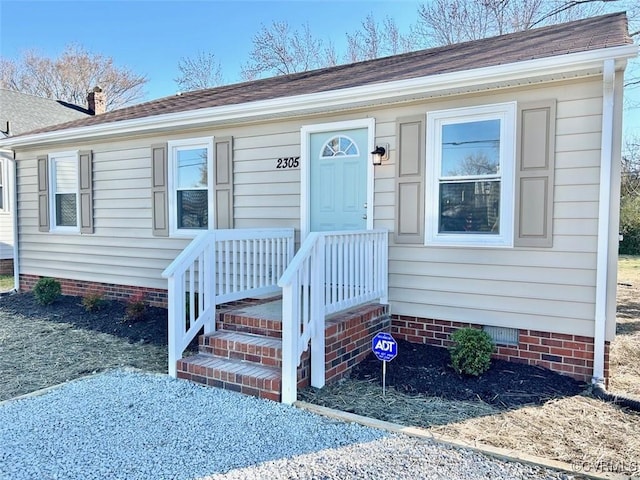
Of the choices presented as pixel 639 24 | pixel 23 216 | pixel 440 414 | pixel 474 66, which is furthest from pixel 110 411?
pixel 639 24

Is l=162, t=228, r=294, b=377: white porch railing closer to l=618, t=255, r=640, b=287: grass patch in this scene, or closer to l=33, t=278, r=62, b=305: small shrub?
l=33, t=278, r=62, b=305: small shrub

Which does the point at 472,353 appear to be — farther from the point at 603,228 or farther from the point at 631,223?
the point at 631,223

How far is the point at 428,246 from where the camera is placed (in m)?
4.92

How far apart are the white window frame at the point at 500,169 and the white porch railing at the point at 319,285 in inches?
24.2

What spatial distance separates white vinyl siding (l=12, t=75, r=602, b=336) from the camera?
13.8 ft

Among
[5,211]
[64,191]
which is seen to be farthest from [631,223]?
→ [5,211]

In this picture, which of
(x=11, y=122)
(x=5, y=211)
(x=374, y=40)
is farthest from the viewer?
(x=374, y=40)

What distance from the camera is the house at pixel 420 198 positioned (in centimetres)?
409

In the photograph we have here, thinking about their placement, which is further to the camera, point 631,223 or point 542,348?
point 631,223

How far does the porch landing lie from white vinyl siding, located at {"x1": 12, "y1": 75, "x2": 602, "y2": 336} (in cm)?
85

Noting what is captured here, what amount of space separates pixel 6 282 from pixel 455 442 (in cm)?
1046

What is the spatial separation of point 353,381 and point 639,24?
10.7 m

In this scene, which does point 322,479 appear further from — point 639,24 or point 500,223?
point 639,24

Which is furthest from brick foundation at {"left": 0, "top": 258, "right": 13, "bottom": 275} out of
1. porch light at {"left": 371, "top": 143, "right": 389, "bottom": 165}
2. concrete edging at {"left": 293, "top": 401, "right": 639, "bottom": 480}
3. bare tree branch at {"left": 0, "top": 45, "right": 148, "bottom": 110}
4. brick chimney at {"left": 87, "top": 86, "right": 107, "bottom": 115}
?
bare tree branch at {"left": 0, "top": 45, "right": 148, "bottom": 110}
